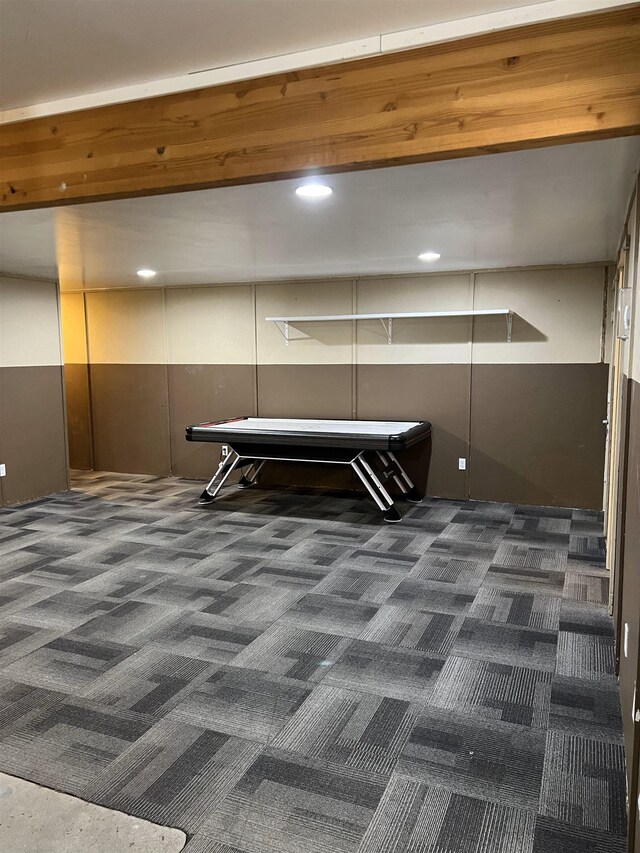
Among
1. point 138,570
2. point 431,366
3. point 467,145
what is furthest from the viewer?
point 431,366

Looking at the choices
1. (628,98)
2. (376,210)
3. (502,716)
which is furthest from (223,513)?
(628,98)

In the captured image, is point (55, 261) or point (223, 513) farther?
point (223, 513)

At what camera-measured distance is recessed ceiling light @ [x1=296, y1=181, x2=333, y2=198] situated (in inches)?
109

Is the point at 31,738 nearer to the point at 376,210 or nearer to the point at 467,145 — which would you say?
the point at 467,145

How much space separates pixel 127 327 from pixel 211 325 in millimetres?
1087

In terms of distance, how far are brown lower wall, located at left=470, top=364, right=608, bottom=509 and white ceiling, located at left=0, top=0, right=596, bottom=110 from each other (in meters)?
4.20

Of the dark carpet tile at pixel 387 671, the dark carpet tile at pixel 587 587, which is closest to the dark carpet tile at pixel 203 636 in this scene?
the dark carpet tile at pixel 387 671

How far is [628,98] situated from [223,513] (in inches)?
178

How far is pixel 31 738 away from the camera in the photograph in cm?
224

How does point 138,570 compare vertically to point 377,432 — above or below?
below

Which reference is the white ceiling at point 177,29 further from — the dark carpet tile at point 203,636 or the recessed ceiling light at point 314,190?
the dark carpet tile at point 203,636

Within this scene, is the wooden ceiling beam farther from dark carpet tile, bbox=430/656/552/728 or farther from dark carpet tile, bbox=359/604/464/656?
dark carpet tile, bbox=359/604/464/656

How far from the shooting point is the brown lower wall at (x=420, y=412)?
219 inches

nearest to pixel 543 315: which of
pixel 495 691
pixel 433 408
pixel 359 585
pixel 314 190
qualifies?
pixel 433 408
